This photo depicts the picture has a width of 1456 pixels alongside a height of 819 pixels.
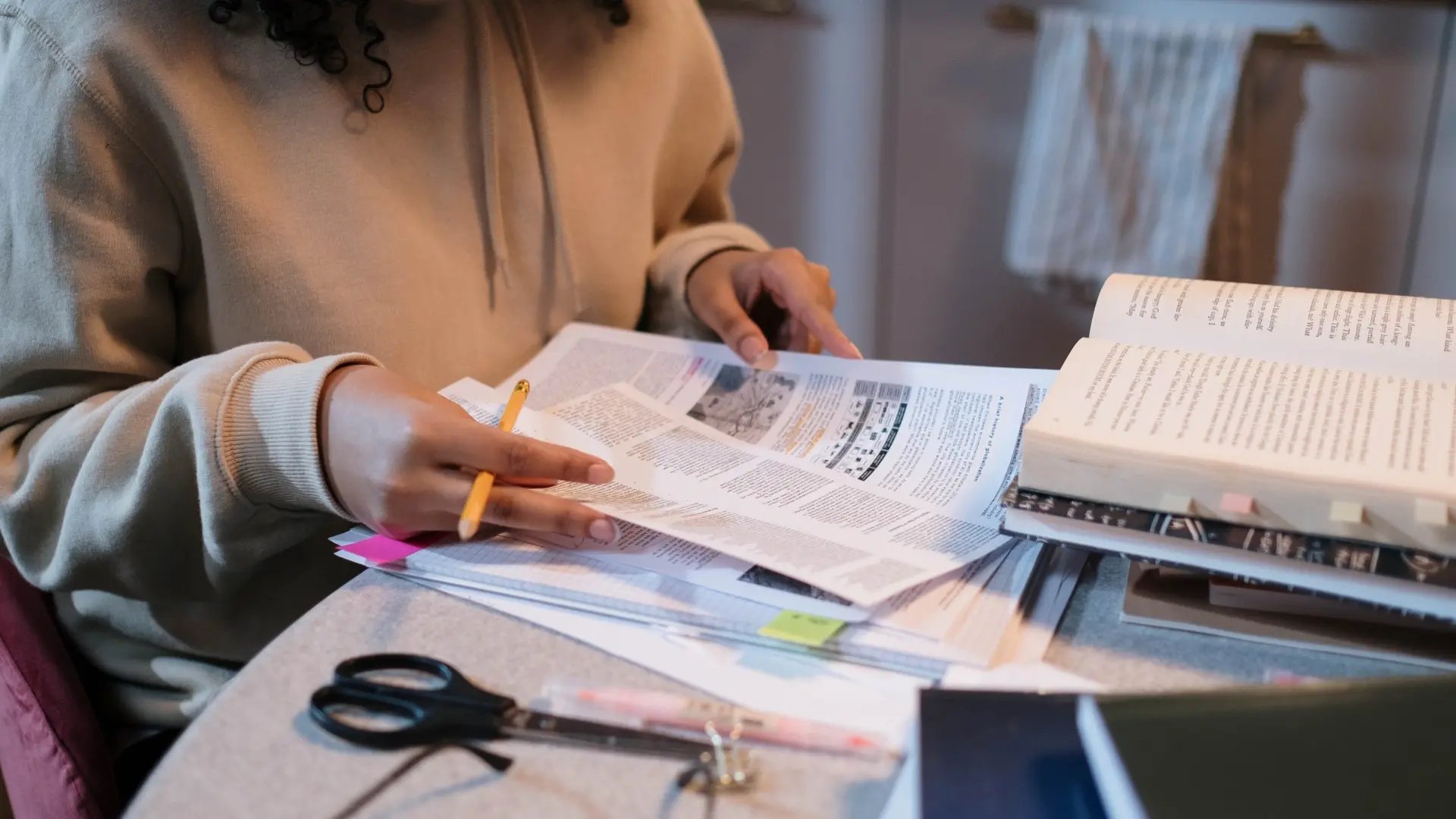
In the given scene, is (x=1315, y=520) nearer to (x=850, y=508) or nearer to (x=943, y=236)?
(x=850, y=508)

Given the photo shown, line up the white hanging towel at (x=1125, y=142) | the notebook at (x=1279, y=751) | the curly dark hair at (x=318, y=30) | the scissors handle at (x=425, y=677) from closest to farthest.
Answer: the notebook at (x=1279, y=751), the scissors handle at (x=425, y=677), the curly dark hair at (x=318, y=30), the white hanging towel at (x=1125, y=142)

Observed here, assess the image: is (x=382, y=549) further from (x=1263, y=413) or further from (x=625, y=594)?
(x=1263, y=413)

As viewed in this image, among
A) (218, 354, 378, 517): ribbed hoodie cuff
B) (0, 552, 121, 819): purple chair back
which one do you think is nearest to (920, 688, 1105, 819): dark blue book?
(218, 354, 378, 517): ribbed hoodie cuff

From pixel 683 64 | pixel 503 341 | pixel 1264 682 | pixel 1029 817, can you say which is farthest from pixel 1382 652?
pixel 683 64

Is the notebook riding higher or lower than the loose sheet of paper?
higher

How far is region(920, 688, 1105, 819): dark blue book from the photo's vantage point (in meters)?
0.40

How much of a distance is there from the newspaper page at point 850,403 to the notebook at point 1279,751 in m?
0.20

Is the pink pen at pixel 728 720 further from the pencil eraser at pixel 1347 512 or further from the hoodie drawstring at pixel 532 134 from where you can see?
the hoodie drawstring at pixel 532 134

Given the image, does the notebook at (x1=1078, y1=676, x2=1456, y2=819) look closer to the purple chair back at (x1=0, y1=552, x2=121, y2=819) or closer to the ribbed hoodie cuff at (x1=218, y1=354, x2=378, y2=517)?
the ribbed hoodie cuff at (x1=218, y1=354, x2=378, y2=517)

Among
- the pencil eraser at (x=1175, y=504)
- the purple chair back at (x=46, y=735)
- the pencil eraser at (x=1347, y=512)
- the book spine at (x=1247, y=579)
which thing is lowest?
the purple chair back at (x=46, y=735)

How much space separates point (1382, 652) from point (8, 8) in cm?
84

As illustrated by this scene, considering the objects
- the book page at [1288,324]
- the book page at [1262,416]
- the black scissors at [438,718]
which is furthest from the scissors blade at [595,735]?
the book page at [1288,324]

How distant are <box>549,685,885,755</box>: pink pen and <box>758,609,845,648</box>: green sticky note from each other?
0.05 metres

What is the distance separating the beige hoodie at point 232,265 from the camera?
65cm
